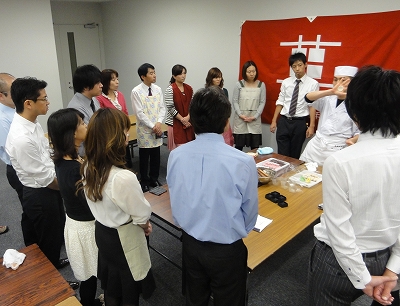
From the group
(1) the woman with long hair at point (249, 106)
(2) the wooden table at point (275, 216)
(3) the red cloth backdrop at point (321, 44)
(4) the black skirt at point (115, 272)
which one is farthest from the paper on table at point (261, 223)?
(3) the red cloth backdrop at point (321, 44)

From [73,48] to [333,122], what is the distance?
19.9ft

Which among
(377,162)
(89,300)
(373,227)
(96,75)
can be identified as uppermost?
(96,75)

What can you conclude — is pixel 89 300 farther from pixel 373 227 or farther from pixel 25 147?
pixel 373 227

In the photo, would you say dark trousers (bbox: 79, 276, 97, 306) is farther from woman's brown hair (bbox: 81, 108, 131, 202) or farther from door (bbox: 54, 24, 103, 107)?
A: door (bbox: 54, 24, 103, 107)

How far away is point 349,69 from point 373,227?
6.13ft

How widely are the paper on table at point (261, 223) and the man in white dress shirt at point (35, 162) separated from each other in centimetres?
143

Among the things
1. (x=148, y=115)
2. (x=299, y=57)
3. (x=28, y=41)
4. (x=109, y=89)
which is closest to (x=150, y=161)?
(x=148, y=115)

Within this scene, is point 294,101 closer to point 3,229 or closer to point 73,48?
point 3,229

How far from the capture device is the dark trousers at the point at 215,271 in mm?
1249

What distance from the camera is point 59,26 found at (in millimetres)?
6105

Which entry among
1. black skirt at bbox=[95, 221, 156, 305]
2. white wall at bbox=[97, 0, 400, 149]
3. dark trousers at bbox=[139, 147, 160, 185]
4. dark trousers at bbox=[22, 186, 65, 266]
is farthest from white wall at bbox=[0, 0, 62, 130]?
black skirt at bbox=[95, 221, 156, 305]

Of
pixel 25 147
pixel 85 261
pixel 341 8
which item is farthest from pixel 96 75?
pixel 341 8

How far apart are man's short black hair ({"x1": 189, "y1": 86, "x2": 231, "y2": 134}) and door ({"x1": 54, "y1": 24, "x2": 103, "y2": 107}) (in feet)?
20.4

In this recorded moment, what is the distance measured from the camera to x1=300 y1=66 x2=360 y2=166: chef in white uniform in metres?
2.43
